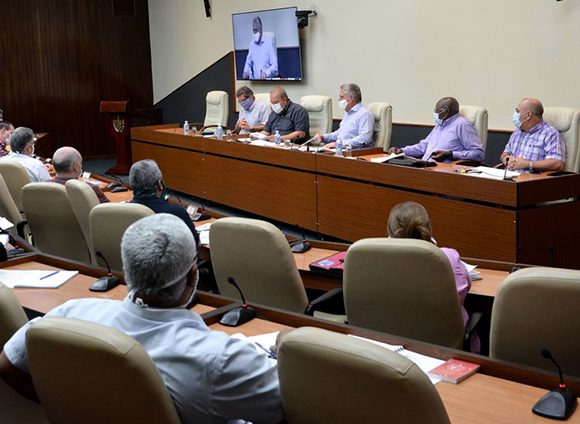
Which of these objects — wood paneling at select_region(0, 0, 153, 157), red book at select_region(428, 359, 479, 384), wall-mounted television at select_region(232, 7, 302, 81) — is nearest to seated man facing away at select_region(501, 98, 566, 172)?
red book at select_region(428, 359, 479, 384)

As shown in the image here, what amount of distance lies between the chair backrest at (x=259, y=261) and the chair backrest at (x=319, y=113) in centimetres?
513

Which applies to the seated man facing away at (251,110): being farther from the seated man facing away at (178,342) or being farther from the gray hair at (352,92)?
the seated man facing away at (178,342)

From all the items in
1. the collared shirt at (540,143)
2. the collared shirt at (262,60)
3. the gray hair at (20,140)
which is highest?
the collared shirt at (262,60)

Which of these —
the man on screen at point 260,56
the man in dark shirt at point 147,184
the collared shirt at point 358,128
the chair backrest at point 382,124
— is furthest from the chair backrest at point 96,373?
the man on screen at point 260,56

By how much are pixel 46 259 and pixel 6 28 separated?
8.85 metres

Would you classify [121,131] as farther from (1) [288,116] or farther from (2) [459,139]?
(2) [459,139]

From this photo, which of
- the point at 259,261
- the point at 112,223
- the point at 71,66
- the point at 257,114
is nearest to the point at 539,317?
the point at 259,261

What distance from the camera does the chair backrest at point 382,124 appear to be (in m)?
7.44

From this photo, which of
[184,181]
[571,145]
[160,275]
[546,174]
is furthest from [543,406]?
[184,181]

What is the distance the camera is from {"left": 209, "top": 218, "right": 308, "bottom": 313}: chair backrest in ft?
10.5

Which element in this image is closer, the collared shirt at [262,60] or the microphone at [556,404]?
the microphone at [556,404]

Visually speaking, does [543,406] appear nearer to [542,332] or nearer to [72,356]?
[542,332]

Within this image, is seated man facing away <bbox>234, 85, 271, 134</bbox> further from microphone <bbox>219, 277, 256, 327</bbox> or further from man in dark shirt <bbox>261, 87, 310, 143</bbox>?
microphone <bbox>219, 277, 256, 327</bbox>

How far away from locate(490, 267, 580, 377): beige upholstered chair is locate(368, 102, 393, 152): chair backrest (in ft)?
16.6
